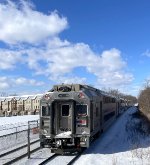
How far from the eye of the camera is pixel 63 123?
1806 centimetres

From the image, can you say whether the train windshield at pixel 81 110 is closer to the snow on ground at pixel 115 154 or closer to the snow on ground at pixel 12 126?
the snow on ground at pixel 115 154

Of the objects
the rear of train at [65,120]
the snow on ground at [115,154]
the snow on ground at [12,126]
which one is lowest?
the snow on ground at [115,154]

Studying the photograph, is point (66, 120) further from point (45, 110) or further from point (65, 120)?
point (45, 110)

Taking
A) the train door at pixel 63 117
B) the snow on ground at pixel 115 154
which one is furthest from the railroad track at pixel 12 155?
the snow on ground at pixel 115 154

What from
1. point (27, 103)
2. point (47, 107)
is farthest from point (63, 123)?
point (27, 103)

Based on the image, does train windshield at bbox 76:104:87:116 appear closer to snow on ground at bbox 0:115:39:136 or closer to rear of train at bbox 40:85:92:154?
rear of train at bbox 40:85:92:154

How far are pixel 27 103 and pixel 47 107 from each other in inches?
4726

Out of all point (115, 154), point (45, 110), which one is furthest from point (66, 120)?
point (115, 154)

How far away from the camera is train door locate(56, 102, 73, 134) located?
18.0m

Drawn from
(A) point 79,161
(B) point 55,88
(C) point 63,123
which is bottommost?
(A) point 79,161

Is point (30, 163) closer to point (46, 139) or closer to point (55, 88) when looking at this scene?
point (46, 139)

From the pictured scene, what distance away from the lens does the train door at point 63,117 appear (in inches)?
708

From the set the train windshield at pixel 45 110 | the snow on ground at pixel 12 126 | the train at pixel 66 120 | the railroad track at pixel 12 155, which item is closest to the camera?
the railroad track at pixel 12 155

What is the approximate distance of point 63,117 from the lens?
18.0 meters
